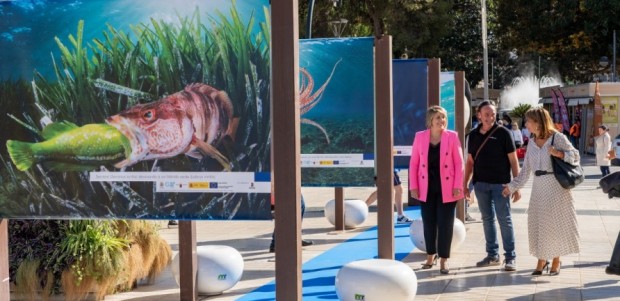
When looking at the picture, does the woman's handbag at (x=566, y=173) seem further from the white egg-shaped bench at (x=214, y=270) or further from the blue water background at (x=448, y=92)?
the blue water background at (x=448, y=92)

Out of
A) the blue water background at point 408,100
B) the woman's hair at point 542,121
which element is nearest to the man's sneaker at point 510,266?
the woman's hair at point 542,121

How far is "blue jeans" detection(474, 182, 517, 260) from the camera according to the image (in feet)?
32.5

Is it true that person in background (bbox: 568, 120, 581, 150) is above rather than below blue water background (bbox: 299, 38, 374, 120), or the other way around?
below

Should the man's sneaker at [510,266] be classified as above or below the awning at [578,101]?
Result: below

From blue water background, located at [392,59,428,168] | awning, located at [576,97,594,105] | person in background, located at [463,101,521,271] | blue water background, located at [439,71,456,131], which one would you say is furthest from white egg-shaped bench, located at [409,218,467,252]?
awning, located at [576,97,594,105]

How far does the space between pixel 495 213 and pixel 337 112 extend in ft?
8.43

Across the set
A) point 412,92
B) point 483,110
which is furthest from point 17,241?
point 412,92

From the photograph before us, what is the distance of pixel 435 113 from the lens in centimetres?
951

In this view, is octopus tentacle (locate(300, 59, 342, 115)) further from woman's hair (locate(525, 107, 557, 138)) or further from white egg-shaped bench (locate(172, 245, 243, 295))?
white egg-shaped bench (locate(172, 245, 243, 295))

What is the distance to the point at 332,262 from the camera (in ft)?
35.3

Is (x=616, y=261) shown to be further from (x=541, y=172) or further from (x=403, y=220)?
(x=403, y=220)

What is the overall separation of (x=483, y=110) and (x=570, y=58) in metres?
→ 41.5

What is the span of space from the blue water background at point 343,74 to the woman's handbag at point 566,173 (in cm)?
290

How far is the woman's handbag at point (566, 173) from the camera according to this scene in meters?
9.09
